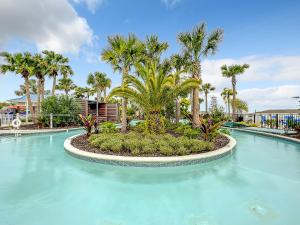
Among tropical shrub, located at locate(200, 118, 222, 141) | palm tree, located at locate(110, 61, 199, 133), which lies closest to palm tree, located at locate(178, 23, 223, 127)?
palm tree, located at locate(110, 61, 199, 133)

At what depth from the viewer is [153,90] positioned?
365 inches

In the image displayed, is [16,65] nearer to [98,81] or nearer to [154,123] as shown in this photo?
[154,123]

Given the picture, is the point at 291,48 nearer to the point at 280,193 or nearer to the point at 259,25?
the point at 259,25

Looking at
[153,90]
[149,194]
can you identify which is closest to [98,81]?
[153,90]

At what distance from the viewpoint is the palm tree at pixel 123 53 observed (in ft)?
38.6

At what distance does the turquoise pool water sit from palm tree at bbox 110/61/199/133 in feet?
12.2

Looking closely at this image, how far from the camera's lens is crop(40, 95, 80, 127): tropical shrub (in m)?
17.2

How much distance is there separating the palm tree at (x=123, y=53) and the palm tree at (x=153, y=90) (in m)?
2.27

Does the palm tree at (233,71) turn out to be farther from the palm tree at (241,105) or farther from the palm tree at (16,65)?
the palm tree at (16,65)

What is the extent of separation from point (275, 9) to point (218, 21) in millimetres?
3469

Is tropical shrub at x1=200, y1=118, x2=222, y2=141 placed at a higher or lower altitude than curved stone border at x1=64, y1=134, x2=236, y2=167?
higher

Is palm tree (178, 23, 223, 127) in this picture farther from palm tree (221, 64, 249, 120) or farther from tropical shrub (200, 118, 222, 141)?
palm tree (221, 64, 249, 120)

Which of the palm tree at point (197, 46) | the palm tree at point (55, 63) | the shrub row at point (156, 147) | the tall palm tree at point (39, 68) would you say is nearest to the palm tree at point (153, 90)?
the shrub row at point (156, 147)

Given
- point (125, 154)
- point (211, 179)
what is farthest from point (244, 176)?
Answer: point (125, 154)
